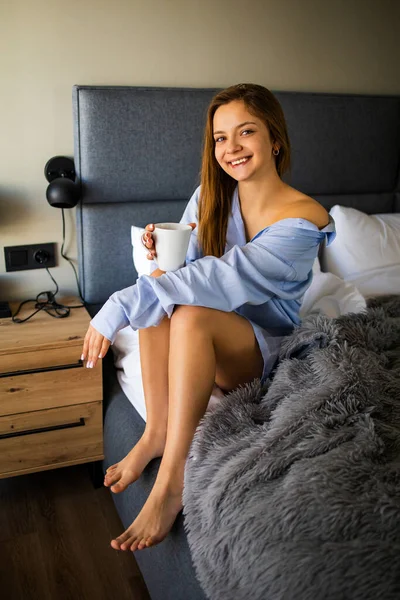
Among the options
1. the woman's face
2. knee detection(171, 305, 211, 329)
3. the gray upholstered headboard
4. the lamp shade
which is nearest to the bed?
the gray upholstered headboard

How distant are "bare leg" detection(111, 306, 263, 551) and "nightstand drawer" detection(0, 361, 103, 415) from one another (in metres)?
0.51

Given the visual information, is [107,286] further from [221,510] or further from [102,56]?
[221,510]

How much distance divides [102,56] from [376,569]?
174 cm

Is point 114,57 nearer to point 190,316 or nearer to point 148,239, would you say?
point 148,239

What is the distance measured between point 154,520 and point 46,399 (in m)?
0.64

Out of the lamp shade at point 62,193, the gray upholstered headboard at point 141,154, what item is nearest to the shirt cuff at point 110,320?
the lamp shade at point 62,193

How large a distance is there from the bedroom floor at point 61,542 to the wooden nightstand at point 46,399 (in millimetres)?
127

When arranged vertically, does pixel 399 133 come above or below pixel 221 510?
above

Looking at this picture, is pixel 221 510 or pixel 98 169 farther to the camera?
A: pixel 98 169

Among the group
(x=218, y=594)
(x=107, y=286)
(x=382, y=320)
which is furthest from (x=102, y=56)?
(x=218, y=594)

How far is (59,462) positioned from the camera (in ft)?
5.79

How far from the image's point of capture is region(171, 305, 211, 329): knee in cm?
127

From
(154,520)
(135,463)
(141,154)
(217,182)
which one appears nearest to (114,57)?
(141,154)

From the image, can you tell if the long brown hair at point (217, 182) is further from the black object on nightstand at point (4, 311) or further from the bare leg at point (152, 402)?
the black object on nightstand at point (4, 311)
